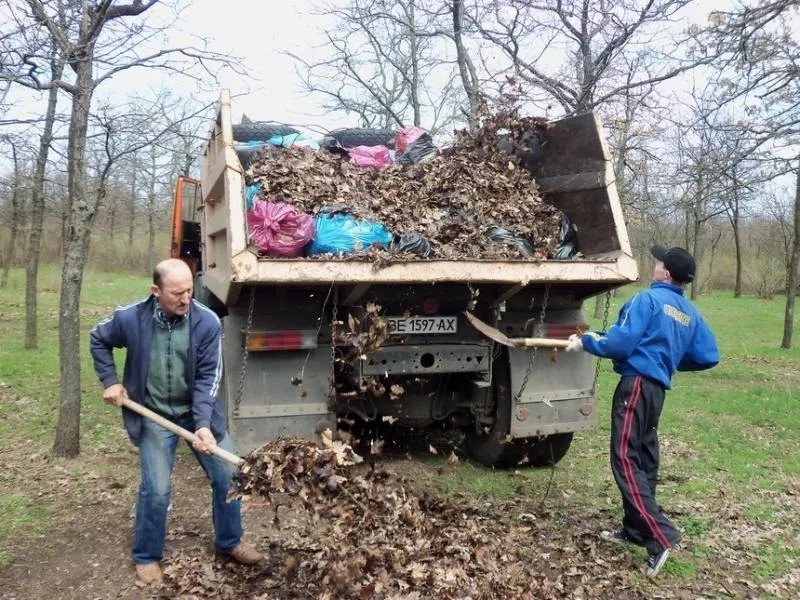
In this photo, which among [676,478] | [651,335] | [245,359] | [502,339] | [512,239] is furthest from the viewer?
[676,478]

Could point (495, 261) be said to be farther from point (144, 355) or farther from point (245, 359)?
point (144, 355)

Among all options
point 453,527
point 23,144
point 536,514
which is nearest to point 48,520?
point 453,527

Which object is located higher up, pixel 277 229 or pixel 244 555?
pixel 277 229

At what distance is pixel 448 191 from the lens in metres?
5.15

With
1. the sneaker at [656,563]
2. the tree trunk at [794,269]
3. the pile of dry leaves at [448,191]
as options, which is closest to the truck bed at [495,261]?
the pile of dry leaves at [448,191]

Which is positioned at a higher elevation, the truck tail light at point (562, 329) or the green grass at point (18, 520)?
the truck tail light at point (562, 329)

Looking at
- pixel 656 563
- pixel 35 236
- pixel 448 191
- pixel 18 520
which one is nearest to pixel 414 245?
pixel 448 191

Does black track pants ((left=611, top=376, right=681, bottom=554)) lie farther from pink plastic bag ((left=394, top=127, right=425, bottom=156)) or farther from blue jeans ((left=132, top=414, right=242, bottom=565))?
pink plastic bag ((left=394, top=127, right=425, bottom=156))

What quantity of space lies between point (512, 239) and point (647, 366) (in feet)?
4.25

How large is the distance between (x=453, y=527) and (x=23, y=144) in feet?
20.5

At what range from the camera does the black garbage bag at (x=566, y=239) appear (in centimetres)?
483

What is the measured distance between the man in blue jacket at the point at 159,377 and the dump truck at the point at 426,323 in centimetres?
41

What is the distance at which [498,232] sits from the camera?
15.7 feet

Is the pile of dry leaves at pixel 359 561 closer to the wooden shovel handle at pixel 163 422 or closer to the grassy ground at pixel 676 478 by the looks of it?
the wooden shovel handle at pixel 163 422
